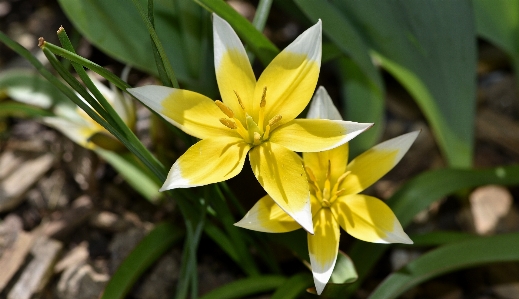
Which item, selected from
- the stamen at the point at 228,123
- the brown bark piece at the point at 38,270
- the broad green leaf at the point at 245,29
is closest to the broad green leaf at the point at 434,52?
the broad green leaf at the point at 245,29

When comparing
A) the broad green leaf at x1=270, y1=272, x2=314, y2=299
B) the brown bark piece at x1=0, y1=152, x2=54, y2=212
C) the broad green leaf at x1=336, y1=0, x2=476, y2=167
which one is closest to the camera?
the broad green leaf at x1=270, y1=272, x2=314, y2=299

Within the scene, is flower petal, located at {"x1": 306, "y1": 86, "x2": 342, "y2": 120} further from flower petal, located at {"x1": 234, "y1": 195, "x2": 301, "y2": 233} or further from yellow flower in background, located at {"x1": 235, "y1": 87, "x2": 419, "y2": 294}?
flower petal, located at {"x1": 234, "y1": 195, "x2": 301, "y2": 233}

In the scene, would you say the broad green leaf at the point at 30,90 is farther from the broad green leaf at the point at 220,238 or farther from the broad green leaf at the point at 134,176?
the broad green leaf at the point at 220,238

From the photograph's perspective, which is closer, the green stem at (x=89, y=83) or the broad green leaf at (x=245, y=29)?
the green stem at (x=89, y=83)

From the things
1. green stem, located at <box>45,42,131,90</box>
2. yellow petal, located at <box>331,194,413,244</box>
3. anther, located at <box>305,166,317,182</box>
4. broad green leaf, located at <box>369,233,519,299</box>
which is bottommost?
broad green leaf, located at <box>369,233,519,299</box>

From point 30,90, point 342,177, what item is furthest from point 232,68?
point 30,90

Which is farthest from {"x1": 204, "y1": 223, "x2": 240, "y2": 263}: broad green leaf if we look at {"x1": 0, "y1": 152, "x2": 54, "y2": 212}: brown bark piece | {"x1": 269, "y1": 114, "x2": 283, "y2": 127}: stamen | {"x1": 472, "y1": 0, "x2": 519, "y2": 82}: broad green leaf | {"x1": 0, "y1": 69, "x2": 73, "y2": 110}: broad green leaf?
{"x1": 472, "y1": 0, "x2": 519, "y2": 82}: broad green leaf

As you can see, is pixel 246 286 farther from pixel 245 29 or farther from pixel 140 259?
pixel 245 29
